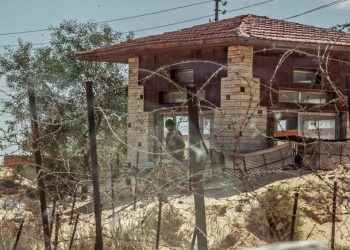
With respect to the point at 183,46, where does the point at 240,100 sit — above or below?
below

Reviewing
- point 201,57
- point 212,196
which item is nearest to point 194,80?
point 201,57

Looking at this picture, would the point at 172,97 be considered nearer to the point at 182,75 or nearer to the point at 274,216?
the point at 182,75

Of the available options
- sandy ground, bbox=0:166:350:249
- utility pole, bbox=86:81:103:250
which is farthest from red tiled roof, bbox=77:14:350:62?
utility pole, bbox=86:81:103:250

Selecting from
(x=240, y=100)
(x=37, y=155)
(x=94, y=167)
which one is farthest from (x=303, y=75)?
(x=94, y=167)

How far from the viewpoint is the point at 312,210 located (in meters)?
9.95

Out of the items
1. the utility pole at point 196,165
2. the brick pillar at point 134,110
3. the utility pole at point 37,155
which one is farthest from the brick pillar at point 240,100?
the utility pole at point 196,165

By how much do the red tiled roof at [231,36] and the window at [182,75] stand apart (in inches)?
33.5

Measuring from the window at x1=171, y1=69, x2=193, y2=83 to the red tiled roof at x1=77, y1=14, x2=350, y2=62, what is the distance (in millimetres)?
850

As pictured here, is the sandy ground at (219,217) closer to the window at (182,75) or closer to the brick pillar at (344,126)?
the brick pillar at (344,126)

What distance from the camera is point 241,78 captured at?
14039 mm

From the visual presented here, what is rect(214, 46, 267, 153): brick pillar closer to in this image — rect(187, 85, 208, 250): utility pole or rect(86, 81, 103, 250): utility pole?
rect(187, 85, 208, 250): utility pole

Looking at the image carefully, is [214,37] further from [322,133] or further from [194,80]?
[322,133]

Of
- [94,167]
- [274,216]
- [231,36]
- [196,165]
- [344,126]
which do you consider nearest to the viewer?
[94,167]

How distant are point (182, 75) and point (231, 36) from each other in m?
2.53
